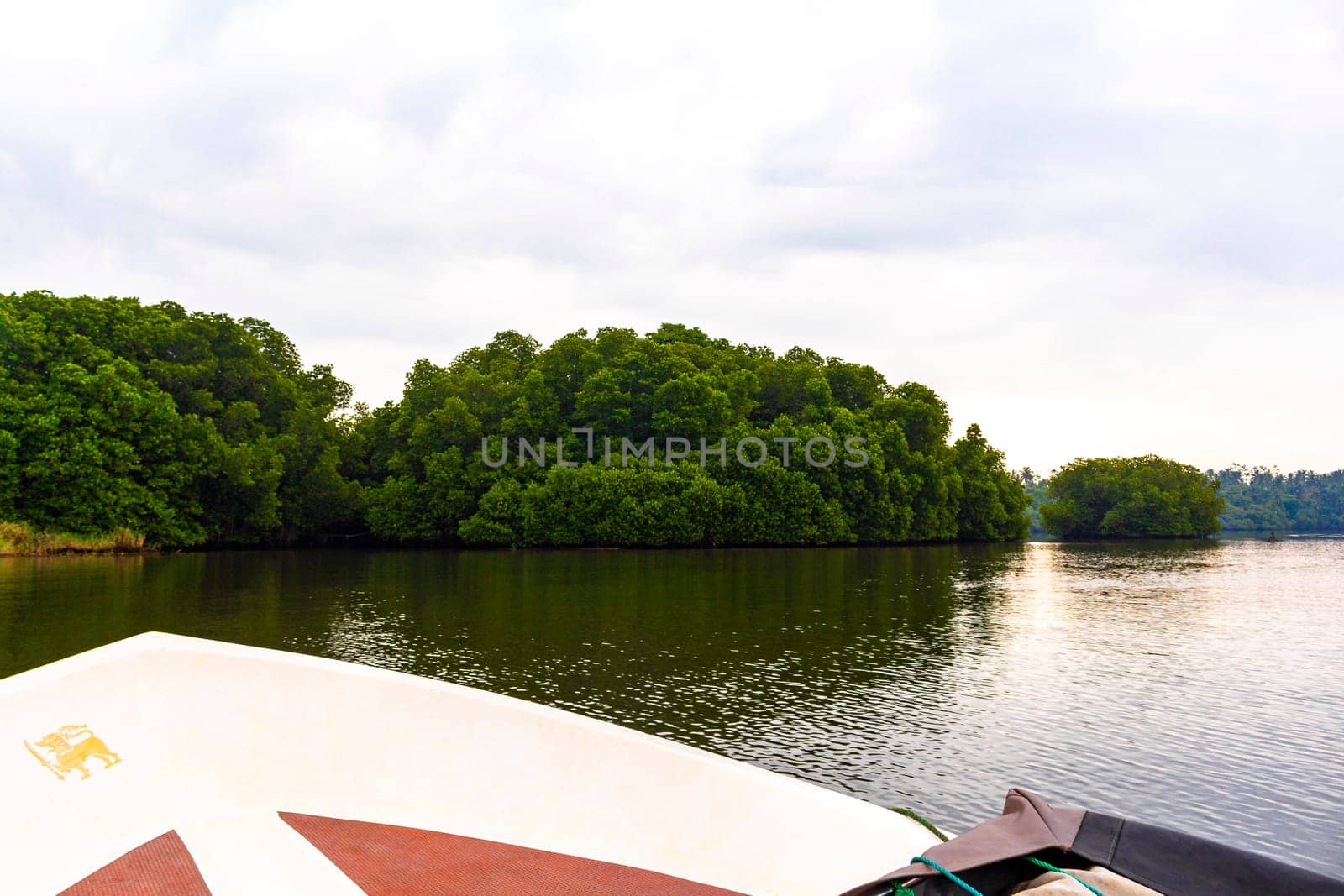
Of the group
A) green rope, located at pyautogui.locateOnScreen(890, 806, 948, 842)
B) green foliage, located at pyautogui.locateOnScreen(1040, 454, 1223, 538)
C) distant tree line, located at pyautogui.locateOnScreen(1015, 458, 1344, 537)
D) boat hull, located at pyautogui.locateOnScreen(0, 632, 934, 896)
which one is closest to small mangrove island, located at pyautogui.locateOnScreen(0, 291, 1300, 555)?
green foliage, located at pyautogui.locateOnScreen(1040, 454, 1223, 538)

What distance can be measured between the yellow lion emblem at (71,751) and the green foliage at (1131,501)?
8152 cm

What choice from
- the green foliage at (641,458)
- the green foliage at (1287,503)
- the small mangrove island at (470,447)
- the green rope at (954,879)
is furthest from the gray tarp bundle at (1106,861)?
the green foliage at (1287,503)

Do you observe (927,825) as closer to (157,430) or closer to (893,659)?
(893,659)

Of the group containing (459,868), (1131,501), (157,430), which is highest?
(157,430)

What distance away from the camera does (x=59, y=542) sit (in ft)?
110

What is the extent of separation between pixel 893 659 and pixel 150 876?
1188cm

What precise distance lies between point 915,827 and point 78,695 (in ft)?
13.2

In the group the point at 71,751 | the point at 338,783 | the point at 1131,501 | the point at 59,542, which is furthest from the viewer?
the point at 1131,501

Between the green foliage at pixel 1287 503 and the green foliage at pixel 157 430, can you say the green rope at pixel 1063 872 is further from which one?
the green foliage at pixel 1287 503

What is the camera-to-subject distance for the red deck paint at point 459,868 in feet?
11.3

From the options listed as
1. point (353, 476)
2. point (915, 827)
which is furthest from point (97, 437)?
point (915, 827)

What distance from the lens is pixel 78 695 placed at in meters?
3.97

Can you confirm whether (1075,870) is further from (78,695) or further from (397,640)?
(397,640)

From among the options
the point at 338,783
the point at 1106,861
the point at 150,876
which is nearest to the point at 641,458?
the point at 338,783
